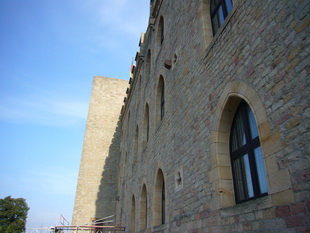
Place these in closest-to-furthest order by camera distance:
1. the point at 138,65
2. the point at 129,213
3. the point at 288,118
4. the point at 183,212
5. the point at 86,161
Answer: the point at 288,118 → the point at 183,212 → the point at 129,213 → the point at 138,65 → the point at 86,161

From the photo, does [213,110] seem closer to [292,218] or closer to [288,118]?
[288,118]

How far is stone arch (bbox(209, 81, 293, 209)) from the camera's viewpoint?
324cm

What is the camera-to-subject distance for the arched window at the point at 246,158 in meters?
3.89

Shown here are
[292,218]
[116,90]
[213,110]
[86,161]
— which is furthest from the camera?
[116,90]

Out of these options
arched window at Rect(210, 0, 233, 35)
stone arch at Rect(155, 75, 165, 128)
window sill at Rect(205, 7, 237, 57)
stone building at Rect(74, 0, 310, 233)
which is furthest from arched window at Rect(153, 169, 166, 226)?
arched window at Rect(210, 0, 233, 35)

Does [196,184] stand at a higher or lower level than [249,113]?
lower

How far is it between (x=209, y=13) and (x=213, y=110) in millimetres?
2756

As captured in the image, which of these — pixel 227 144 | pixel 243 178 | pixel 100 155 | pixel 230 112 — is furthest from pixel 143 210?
pixel 100 155

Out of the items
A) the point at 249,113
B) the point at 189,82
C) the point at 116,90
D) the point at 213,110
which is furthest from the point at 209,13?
the point at 116,90

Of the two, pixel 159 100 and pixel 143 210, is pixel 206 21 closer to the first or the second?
pixel 159 100

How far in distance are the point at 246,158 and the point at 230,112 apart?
0.90 m

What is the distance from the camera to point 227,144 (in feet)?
15.7

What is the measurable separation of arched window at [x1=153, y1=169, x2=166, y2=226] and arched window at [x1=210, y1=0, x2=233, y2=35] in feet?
16.4

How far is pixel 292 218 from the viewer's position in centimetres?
283
